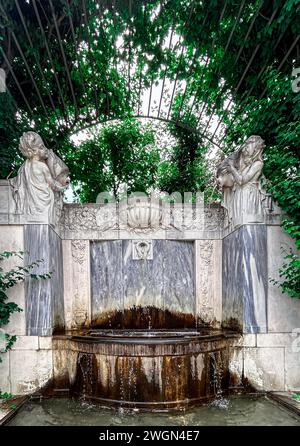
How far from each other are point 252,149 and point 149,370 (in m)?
3.91

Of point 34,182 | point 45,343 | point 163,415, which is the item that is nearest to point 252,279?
point 163,415

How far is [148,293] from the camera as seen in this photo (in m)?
6.93

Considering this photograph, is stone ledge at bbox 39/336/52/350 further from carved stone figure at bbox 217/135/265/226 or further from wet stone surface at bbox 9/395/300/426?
carved stone figure at bbox 217/135/265/226

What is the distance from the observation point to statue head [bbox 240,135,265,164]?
5.55 meters

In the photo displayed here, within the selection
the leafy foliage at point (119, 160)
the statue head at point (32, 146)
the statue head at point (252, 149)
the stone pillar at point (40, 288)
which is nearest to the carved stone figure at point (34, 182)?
the statue head at point (32, 146)

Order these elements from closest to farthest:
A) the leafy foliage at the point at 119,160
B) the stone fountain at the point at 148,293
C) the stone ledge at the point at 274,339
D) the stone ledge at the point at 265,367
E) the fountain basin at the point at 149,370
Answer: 1. the fountain basin at the point at 149,370
2. the stone fountain at the point at 148,293
3. the stone ledge at the point at 265,367
4. the stone ledge at the point at 274,339
5. the leafy foliage at the point at 119,160

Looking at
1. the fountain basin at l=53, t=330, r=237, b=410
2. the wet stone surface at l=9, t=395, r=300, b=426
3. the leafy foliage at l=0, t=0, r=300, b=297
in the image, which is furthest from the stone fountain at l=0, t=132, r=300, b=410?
the leafy foliage at l=0, t=0, r=300, b=297

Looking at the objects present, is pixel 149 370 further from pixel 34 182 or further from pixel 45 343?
pixel 34 182

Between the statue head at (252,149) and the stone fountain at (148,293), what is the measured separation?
2 centimetres

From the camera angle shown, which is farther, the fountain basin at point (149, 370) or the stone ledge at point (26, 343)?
the stone ledge at point (26, 343)

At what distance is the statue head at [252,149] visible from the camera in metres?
5.55

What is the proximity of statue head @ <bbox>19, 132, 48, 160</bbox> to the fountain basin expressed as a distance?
311 cm

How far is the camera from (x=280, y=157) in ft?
18.7

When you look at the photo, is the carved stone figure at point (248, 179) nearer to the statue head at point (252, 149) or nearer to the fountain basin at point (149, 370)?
the statue head at point (252, 149)
